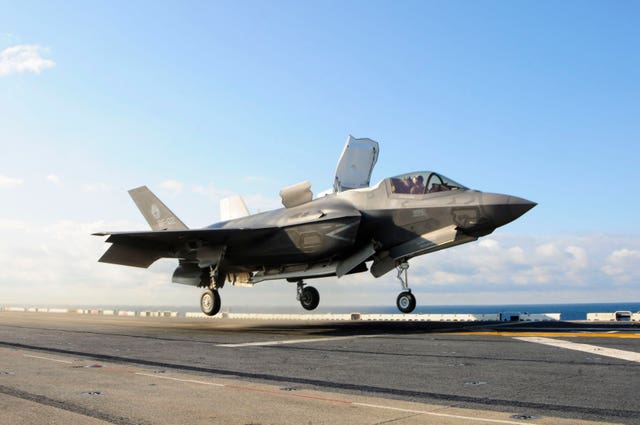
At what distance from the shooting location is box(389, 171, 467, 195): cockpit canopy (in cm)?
1724

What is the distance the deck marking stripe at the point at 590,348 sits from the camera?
30.2 ft

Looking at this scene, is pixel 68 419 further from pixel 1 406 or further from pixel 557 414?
pixel 557 414

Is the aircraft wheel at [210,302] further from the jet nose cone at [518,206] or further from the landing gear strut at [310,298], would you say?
the jet nose cone at [518,206]

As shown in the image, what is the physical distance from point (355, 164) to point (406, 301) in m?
6.06

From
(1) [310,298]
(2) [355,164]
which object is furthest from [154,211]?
(2) [355,164]

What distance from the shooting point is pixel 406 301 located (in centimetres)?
1778

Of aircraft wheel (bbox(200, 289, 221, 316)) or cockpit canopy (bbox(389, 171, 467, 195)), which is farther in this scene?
aircraft wheel (bbox(200, 289, 221, 316))

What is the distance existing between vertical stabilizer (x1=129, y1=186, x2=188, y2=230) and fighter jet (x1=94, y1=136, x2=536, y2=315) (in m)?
3.26

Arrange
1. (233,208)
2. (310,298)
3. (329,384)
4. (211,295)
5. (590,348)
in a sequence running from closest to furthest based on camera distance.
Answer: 1. (329,384)
2. (590,348)
3. (211,295)
4. (310,298)
5. (233,208)

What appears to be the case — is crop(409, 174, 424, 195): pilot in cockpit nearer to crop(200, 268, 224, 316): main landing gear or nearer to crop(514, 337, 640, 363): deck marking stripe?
crop(514, 337, 640, 363): deck marking stripe

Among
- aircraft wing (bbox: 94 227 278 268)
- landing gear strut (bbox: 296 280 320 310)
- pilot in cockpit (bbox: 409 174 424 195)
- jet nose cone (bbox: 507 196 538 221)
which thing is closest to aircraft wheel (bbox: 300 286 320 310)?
landing gear strut (bbox: 296 280 320 310)

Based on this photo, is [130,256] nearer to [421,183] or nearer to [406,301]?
[406,301]

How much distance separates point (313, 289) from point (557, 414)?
18.8m

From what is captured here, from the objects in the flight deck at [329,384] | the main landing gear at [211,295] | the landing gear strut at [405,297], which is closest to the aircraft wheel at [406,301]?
the landing gear strut at [405,297]
